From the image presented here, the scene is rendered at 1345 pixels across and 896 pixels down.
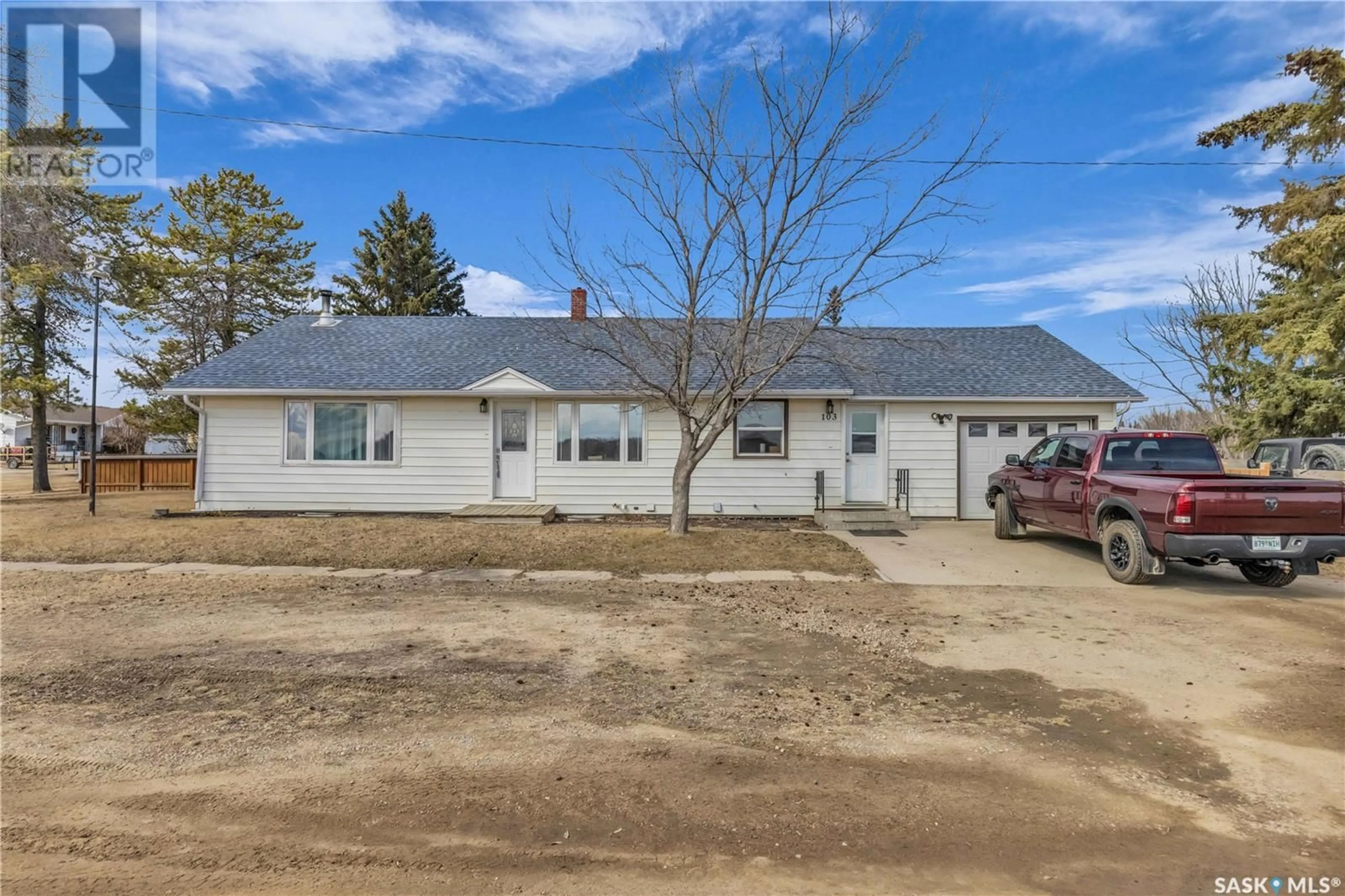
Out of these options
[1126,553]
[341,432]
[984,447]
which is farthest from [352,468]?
[1126,553]

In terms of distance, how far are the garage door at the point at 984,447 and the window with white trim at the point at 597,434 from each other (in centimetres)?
639

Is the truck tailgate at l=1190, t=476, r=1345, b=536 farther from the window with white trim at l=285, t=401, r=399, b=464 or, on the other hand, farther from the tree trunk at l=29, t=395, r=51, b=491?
the tree trunk at l=29, t=395, r=51, b=491

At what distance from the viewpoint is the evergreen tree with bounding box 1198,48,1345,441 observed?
555 inches

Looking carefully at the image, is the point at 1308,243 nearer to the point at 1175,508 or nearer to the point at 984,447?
the point at 984,447

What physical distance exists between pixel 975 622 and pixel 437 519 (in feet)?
30.7

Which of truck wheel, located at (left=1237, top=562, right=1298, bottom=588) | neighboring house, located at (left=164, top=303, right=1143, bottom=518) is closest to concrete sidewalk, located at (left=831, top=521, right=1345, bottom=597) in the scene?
truck wheel, located at (left=1237, top=562, right=1298, bottom=588)

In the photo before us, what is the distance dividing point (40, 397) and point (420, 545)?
15862 millimetres

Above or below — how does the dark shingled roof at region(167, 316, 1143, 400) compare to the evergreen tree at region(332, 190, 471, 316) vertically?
below

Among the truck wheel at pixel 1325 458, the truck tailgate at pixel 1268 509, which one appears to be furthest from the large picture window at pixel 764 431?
the truck wheel at pixel 1325 458

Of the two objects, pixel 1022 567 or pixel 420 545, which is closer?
pixel 1022 567

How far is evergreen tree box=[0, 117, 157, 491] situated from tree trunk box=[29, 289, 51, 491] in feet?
0.07

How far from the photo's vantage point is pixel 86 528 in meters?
11.4

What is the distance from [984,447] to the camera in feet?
45.4

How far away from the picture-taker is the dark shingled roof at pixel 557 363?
530 inches
